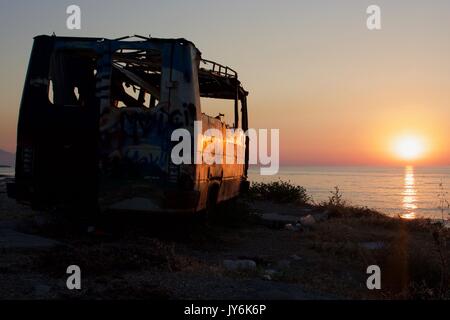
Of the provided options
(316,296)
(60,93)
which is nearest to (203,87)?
(60,93)

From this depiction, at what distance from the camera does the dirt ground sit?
5.73 metres

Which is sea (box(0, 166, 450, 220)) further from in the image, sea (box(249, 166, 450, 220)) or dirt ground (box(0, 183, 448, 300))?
dirt ground (box(0, 183, 448, 300))

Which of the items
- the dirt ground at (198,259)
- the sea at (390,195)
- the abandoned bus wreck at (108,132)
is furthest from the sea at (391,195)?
the abandoned bus wreck at (108,132)

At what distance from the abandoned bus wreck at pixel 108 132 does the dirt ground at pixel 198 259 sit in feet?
1.86

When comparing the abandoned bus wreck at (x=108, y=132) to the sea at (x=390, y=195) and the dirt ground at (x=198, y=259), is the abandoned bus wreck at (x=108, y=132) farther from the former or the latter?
the sea at (x=390, y=195)

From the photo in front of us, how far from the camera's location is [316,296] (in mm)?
5703

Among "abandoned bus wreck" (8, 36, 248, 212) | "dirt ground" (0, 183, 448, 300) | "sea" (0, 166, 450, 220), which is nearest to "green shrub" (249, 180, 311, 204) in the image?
"sea" (0, 166, 450, 220)

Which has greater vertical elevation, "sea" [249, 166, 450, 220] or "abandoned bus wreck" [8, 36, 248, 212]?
"abandoned bus wreck" [8, 36, 248, 212]

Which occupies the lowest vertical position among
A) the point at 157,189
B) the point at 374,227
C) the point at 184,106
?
the point at 374,227

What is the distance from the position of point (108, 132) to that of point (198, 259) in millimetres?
2423

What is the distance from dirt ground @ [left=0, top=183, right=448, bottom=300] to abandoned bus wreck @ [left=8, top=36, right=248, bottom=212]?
1.86 feet
